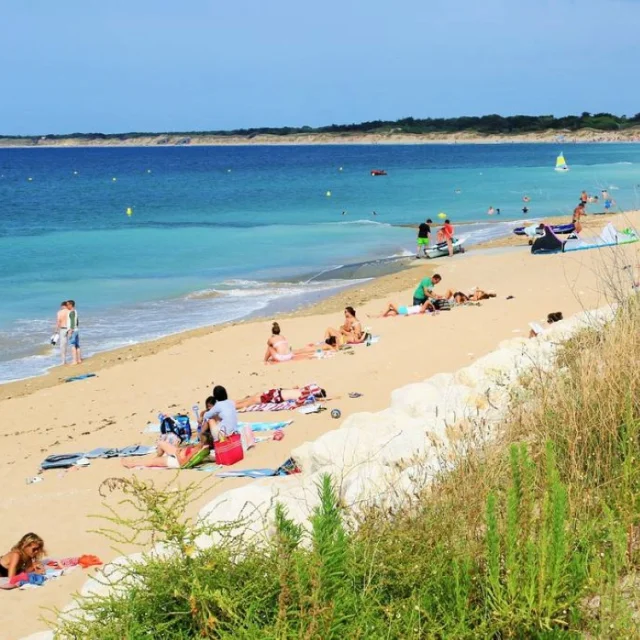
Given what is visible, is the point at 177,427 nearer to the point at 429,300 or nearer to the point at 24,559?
the point at 24,559

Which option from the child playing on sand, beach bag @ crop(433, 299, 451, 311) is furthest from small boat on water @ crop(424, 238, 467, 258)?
the child playing on sand

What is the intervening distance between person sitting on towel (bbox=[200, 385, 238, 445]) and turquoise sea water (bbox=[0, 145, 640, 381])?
4.83 meters

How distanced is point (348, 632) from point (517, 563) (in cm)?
65

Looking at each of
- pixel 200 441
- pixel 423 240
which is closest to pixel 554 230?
pixel 423 240

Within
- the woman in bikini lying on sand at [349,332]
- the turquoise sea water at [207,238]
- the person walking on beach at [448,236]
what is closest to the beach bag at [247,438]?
the turquoise sea water at [207,238]

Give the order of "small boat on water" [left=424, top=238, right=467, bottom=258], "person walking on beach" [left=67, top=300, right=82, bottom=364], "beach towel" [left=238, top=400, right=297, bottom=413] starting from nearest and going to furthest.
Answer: "beach towel" [left=238, top=400, right=297, bottom=413]
"person walking on beach" [left=67, top=300, right=82, bottom=364]
"small boat on water" [left=424, top=238, right=467, bottom=258]

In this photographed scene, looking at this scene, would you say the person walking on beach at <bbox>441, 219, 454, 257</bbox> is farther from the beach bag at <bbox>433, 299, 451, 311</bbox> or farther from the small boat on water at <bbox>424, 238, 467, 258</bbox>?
the beach bag at <bbox>433, 299, 451, 311</bbox>

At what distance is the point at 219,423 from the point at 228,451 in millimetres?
509

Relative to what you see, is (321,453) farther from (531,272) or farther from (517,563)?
(531,272)

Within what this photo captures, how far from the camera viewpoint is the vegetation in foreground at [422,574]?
3146 mm

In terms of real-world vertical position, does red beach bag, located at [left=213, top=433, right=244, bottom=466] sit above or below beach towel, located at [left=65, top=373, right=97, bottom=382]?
above

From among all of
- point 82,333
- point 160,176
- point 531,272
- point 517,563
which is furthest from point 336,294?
point 160,176

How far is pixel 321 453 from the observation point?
22.1 ft

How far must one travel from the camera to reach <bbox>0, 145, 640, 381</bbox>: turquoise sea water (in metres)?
21.7
